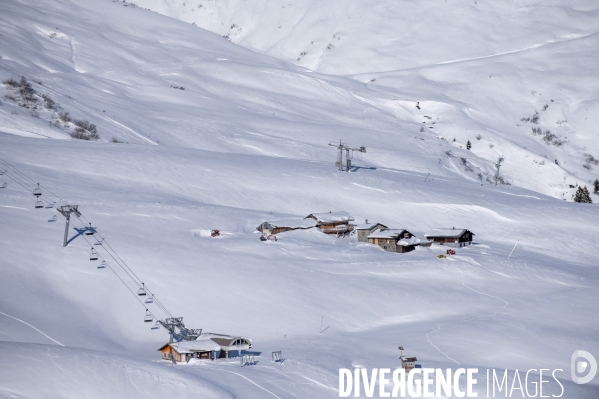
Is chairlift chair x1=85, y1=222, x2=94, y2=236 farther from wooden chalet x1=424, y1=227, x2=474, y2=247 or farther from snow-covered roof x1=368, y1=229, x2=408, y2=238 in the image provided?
wooden chalet x1=424, y1=227, x2=474, y2=247

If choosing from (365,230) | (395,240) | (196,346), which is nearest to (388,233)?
(395,240)

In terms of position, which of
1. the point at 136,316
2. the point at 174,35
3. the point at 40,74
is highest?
the point at 174,35

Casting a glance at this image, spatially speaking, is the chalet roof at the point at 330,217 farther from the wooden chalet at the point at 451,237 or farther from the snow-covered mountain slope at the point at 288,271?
the wooden chalet at the point at 451,237

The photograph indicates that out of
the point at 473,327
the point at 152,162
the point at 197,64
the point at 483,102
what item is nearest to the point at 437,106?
the point at 483,102

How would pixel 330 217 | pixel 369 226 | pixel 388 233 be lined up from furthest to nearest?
pixel 330 217
pixel 369 226
pixel 388 233

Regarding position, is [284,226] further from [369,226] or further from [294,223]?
[369,226]

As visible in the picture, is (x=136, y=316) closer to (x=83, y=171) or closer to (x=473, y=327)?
(x=473, y=327)

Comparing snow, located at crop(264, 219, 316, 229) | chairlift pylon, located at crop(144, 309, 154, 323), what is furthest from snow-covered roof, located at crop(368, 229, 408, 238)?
chairlift pylon, located at crop(144, 309, 154, 323)

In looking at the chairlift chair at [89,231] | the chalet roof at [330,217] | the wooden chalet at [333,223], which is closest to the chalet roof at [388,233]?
the wooden chalet at [333,223]
